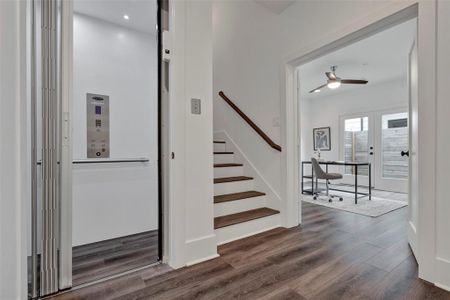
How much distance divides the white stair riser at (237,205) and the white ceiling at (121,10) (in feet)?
7.68

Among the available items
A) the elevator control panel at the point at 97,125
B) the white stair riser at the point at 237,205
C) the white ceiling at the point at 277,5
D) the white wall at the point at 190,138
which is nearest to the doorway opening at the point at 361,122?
the white ceiling at the point at 277,5

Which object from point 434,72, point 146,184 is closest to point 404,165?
point 434,72

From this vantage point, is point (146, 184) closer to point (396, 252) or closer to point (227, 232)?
point (227, 232)

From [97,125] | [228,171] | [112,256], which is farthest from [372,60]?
[112,256]

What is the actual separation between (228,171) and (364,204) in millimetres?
2551

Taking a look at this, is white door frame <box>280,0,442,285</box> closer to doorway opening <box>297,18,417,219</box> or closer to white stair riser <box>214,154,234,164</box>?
doorway opening <box>297,18,417,219</box>

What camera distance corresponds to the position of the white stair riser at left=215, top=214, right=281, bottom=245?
214 centimetres

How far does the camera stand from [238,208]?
101 inches

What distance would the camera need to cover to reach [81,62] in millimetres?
2408

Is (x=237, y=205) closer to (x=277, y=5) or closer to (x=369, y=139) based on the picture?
(x=277, y=5)

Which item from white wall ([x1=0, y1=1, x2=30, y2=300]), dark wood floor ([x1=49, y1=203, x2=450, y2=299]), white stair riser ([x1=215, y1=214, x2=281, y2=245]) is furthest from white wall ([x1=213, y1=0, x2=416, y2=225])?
white wall ([x1=0, y1=1, x2=30, y2=300])

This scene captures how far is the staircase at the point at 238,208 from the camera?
2217 mm

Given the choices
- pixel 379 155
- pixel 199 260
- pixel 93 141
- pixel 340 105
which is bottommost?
pixel 199 260

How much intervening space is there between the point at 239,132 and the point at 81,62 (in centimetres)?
220
